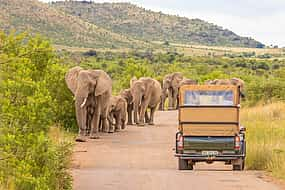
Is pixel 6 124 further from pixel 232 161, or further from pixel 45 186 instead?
pixel 232 161

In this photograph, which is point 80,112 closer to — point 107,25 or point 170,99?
point 170,99

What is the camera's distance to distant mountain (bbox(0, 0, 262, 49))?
94.2m

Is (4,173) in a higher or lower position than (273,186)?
higher

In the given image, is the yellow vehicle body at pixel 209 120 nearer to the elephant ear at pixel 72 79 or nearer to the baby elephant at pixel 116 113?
the elephant ear at pixel 72 79

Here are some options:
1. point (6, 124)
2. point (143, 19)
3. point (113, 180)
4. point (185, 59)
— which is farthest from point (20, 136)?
point (143, 19)

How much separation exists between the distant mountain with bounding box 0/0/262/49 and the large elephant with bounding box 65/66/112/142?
52.3m

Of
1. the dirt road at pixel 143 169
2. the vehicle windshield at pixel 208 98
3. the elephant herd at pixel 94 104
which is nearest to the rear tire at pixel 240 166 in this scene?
the dirt road at pixel 143 169

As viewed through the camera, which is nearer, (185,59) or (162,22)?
(185,59)

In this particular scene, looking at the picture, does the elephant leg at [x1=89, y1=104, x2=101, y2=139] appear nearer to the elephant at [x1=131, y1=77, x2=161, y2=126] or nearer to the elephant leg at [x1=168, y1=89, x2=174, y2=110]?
the elephant at [x1=131, y1=77, x2=161, y2=126]

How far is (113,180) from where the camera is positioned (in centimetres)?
1578

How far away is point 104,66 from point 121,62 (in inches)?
229

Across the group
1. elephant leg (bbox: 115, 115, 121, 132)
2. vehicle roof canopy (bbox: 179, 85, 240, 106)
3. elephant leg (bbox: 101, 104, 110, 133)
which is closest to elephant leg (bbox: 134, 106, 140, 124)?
elephant leg (bbox: 115, 115, 121, 132)

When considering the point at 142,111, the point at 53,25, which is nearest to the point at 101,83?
the point at 142,111

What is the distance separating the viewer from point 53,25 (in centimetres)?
9944
